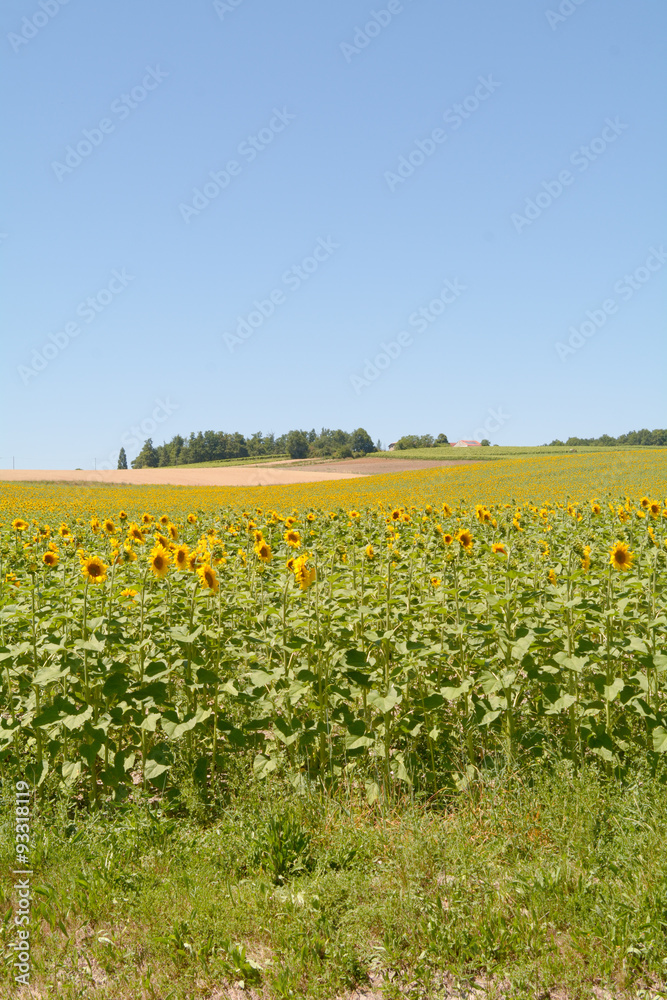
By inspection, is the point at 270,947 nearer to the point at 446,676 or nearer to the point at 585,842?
the point at 585,842

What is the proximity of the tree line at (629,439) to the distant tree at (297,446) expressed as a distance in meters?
39.2

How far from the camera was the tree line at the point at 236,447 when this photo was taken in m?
97.9

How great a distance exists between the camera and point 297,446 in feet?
320

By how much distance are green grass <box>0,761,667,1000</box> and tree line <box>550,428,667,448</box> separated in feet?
310

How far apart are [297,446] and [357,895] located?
9542cm

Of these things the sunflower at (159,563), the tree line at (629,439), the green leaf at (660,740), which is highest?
the tree line at (629,439)

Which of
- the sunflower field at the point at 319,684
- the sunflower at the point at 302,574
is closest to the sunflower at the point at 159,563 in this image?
the sunflower field at the point at 319,684

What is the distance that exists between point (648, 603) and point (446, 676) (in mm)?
1551

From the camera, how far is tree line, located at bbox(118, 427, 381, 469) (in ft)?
321

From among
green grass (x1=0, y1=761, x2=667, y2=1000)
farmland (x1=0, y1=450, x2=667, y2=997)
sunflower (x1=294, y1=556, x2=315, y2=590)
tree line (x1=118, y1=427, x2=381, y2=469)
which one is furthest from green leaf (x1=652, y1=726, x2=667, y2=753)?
tree line (x1=118, y1=427, x2=381, y2=469)

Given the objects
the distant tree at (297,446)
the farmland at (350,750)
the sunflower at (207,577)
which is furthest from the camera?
the distant tree at (297,446)

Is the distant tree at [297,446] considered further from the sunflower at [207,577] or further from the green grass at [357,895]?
the green grass at [357,895]

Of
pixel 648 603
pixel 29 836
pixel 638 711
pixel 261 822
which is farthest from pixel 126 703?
pixel 648 603

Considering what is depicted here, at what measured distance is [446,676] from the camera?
15.0 ft
